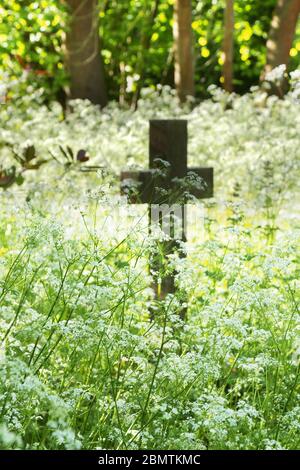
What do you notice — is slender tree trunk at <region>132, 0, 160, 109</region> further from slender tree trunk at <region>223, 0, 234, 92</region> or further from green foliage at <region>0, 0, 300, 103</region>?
slender tree trunk at <region>223, 0, 234, 92</region>

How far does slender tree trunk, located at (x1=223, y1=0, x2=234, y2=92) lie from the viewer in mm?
14289

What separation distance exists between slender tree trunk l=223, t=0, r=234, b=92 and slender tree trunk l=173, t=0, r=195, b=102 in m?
1.40

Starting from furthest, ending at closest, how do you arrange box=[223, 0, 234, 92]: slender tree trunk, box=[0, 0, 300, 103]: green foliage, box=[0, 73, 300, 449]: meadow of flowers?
box=[0, 0, 300, 103]: green foliage
box=[223, 0, 234, 92]: slender tree trunk
box=[0, 73, 300, 449]: meadow of flowers

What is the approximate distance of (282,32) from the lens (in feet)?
46.6

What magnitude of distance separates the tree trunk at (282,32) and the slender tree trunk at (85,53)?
2.63m

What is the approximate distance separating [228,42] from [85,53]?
2.27m

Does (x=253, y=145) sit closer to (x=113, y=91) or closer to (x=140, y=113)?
(x=140, y=113)

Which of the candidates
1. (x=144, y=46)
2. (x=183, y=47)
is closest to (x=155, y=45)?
(x=144, y=46)

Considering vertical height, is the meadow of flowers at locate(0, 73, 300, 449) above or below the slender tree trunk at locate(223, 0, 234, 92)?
below

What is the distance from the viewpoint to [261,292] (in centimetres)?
397

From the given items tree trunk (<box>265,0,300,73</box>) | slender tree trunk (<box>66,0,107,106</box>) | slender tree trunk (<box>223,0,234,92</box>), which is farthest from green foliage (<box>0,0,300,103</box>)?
tree trunk (<box>265,0,300,73</box>)

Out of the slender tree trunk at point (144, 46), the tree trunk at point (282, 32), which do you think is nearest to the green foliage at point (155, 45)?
the slender tree trunk at point (144, 46)

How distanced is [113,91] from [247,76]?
3.15 metres

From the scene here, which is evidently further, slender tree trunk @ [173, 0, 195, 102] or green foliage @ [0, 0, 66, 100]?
green foliage @ [0, 0, 66, 100]
